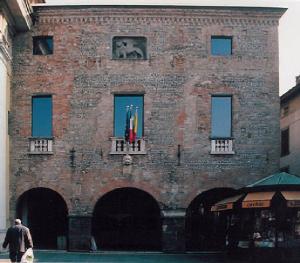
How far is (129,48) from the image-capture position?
25.3 metres

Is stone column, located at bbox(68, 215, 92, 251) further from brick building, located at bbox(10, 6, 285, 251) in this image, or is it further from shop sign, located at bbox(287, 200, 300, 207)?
shop sign, located at bbox(287, 200, 300, 207)

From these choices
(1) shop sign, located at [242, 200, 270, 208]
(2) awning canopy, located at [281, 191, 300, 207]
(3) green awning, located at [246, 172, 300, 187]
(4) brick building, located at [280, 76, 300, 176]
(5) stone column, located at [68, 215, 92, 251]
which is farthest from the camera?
(4) brick building, located at [280, 76, 300, 176]

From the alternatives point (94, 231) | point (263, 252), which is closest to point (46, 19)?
point (94, 231)

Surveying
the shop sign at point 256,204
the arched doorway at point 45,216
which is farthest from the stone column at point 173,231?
the shop sign at point 256,204

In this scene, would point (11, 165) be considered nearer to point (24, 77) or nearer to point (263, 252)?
point (24, 77)

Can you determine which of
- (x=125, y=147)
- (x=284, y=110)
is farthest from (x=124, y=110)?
(x=284, y=110)

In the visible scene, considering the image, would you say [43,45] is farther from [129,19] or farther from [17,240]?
[17,240]

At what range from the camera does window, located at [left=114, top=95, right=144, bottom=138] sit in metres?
25.1

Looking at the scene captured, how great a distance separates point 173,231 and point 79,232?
11.9ft

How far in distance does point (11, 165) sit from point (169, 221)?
21.4 ft

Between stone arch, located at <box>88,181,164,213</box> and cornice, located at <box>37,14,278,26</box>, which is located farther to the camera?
cornice, located at <box>37,14,278,26</box>

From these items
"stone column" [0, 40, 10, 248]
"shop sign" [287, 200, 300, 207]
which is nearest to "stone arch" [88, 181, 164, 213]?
"stone column" [0, 40, 10, 248]

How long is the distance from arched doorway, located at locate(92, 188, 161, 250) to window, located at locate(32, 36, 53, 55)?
6375 mm

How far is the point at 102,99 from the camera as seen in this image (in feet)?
82.2
